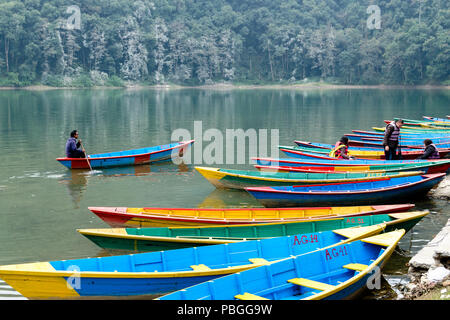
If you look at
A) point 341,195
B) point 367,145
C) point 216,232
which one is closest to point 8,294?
point 216,232

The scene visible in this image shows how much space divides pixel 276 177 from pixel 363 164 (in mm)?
3461

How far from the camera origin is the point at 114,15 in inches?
4387

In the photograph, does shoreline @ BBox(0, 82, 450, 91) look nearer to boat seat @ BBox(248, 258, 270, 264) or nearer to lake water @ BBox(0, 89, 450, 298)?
lake water @ BBox(0, 89, 450, 298)

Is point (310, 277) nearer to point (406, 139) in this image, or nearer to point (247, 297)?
point (247, 297)

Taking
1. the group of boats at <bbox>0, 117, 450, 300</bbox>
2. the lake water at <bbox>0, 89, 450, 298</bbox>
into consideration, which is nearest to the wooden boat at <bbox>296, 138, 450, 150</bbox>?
the lake water at <bbox>0, 89, 450, 298</bbox>

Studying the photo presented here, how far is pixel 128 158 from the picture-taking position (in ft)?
80.5

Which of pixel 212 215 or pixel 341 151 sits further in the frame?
pixel 341 151

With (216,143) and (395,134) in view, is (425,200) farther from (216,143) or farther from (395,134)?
(216,143)

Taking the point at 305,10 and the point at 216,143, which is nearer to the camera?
the point at 216,143

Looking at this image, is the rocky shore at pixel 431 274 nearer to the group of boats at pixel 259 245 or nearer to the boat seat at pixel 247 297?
the group of boats at pixel 259 245

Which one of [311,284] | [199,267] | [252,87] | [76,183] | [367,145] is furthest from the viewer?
[252,87]

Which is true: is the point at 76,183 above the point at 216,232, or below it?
below

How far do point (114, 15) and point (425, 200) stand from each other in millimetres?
102522

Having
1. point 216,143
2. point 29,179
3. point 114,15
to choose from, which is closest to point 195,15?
point 114,15
